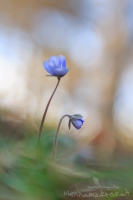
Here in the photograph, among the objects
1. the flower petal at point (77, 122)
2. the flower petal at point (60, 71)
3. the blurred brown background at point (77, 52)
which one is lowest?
the flower petal at point (77, 122)

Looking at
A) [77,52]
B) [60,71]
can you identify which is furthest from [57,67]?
[77,52]

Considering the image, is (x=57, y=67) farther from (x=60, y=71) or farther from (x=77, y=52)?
(x=77, y=52)

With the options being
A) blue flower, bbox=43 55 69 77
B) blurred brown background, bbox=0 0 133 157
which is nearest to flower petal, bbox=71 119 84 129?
blue flower, bbox=43 55 69 77

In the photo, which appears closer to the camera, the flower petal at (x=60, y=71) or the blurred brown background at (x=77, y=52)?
the flower petal at (x=60, y=71)

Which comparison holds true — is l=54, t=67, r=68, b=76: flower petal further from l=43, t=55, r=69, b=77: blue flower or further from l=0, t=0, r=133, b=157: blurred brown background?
l=0, t=0, r=133, b=157: blurred brown background

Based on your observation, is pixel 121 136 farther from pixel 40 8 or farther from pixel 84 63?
pixel 40 8

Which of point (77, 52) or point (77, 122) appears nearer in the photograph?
point (77, 122)

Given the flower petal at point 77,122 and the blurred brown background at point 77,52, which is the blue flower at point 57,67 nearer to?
the flower petal at point 77,122

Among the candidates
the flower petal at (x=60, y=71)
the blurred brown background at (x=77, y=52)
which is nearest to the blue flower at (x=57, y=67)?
the flower petal at (x=60, y=71)

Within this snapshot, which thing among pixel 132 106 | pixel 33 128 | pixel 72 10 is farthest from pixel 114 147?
pixel 72 10
